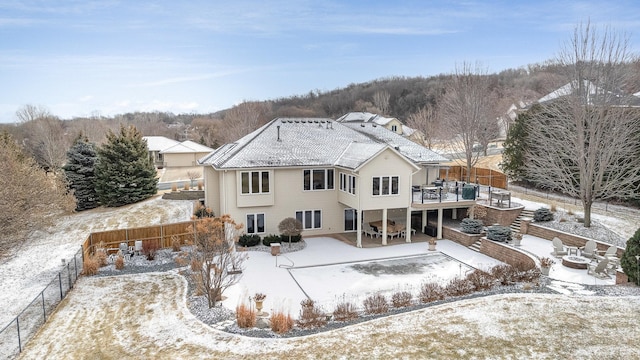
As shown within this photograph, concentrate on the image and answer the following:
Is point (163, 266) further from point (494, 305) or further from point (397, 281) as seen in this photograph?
point (494, 305)

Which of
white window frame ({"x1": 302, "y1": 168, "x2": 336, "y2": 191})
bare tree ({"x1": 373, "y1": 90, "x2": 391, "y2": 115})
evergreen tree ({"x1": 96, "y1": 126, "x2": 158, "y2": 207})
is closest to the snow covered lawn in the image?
white window frame ({"x1": 302, "y1": 168, "x2": 336, "y2": 191})

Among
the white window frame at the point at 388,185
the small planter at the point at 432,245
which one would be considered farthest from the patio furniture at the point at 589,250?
the white window frame at the point at 388,185

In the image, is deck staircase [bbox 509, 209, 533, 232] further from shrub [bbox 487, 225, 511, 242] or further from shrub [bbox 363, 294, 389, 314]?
shrub [bbox 363, 294, 389, 314]

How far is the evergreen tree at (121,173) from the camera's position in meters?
35.6

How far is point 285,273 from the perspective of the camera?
2005cm

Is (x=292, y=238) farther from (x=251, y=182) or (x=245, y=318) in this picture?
(x=245, y=318)

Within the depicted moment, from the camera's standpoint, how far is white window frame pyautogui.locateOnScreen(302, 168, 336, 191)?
1046 inches

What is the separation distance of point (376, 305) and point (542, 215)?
15777 millimetres

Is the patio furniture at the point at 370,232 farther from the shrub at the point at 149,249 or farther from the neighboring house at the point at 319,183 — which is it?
the shrub at the point at 149,249

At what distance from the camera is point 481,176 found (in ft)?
126

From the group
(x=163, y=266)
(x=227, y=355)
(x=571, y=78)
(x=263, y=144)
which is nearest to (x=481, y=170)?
(x=571, y=78)

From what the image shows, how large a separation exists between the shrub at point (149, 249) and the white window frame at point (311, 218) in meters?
8.74

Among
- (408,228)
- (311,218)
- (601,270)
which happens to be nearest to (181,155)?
(311,218)

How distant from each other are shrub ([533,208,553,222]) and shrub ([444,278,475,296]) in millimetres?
11513
